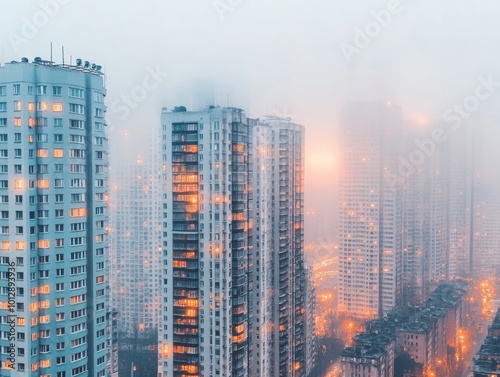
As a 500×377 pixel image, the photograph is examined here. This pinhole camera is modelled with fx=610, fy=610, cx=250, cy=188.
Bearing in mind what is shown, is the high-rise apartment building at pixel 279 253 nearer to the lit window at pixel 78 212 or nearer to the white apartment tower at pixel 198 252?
the white apartment tower at pixel 198 252

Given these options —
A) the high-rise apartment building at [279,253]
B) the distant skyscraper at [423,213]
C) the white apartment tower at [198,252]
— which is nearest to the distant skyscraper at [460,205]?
the distant skyscraper at [423,213]

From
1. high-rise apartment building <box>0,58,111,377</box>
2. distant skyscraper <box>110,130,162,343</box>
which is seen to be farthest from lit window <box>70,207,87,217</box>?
distant skyscraper <box>110,130,162,343</box>

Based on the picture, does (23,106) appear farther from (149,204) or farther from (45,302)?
(149,204)

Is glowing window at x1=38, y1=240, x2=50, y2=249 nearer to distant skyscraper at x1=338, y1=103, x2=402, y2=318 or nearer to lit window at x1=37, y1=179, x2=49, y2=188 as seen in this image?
lit window at x1=37, y1=179, x2=49, y2=188

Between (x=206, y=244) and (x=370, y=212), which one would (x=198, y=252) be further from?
(x=370, y=212)

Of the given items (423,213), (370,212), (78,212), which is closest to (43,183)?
(78,212)

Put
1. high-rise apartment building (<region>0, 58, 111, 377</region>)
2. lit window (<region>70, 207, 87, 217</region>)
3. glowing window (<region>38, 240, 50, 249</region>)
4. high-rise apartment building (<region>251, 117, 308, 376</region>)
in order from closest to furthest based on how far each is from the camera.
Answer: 1. high-rise apartment building (<region>0, 58, 111, 377</region>)
2. glowing window (<region>38, 240, 50, 249</region>)
3. lit window (<region>70, 207, 87, 217</region>)
4. high-rise apartment building (<region>251, 117, 308, 376</region>)
